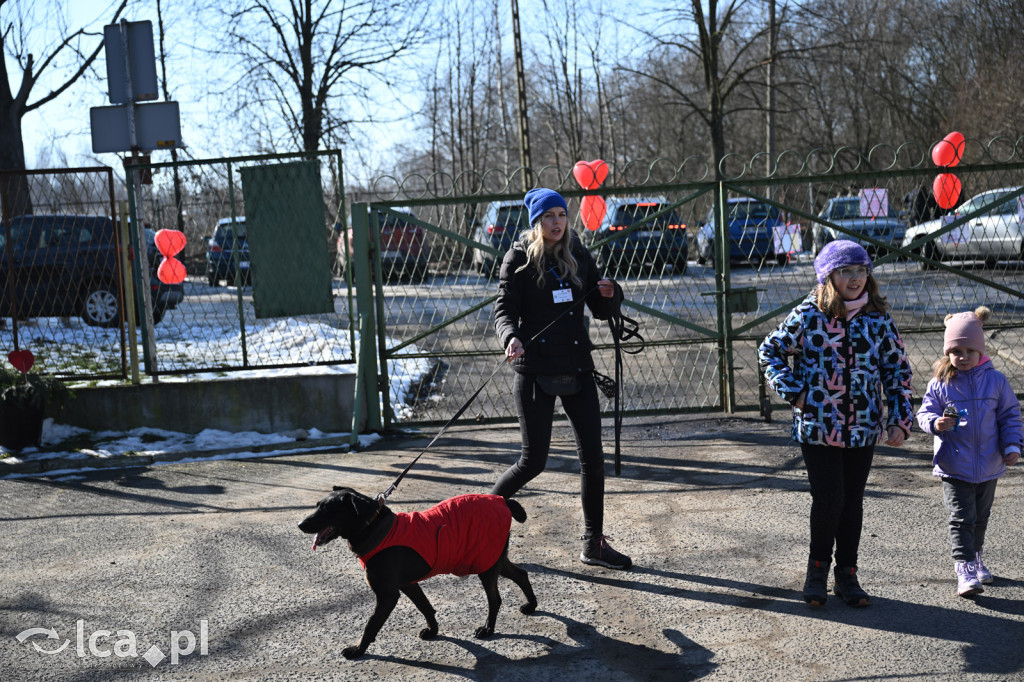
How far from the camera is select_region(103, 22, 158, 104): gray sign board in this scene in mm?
7426

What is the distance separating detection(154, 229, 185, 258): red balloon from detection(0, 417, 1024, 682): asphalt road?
2238 mm

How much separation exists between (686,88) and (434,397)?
30.7 meters

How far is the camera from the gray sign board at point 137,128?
7.45m

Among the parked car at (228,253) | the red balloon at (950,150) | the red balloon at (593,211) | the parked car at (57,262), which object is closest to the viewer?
the parked car at (228,253)

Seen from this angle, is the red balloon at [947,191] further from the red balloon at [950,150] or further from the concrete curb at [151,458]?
the concrete curb at [151,458]

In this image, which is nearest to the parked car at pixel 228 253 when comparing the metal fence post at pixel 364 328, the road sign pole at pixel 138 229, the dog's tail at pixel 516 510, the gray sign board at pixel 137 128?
the road sign pole at pixel 138 229

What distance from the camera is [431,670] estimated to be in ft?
11.3

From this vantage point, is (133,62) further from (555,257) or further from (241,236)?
(555,257)

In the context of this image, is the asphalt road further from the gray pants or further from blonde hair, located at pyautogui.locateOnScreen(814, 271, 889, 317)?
blonde hair, located at pyautogui.locateOnScreen(814, 271, 889, 317)

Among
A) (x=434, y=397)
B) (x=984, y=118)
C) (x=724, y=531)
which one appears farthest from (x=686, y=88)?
(x=724, y=531)

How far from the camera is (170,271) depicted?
8047mm

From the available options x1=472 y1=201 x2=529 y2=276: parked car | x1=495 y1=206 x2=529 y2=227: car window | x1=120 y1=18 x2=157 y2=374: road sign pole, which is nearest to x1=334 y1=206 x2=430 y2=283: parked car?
x1=472 y1=201 x2=529 y2=276: parked car

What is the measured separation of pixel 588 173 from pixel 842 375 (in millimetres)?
5835

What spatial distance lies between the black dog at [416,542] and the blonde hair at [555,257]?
1.13 meters
